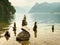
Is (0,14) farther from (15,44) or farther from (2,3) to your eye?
(15,44)

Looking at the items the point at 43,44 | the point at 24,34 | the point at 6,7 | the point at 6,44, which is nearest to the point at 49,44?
the point at 43,44

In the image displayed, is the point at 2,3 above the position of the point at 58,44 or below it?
above

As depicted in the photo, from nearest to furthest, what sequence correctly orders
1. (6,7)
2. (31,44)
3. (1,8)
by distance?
(31,44)
(1,8)
(6,7)

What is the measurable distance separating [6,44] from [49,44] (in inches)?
307

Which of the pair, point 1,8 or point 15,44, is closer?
point 15,44

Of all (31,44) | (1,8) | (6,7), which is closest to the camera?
(31,44)

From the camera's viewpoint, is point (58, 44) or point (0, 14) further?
point (0, 14)

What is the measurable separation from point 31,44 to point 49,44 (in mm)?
3229

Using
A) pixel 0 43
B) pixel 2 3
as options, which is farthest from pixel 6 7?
pixel 0 43

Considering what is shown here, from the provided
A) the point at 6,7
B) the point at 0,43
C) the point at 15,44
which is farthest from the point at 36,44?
the point at 6,7

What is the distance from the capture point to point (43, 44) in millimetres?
42781

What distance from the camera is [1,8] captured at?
5915 inches

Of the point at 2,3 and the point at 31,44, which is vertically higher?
the point at 2,3

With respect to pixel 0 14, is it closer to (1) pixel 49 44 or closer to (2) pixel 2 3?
(2) pixel 2 3
